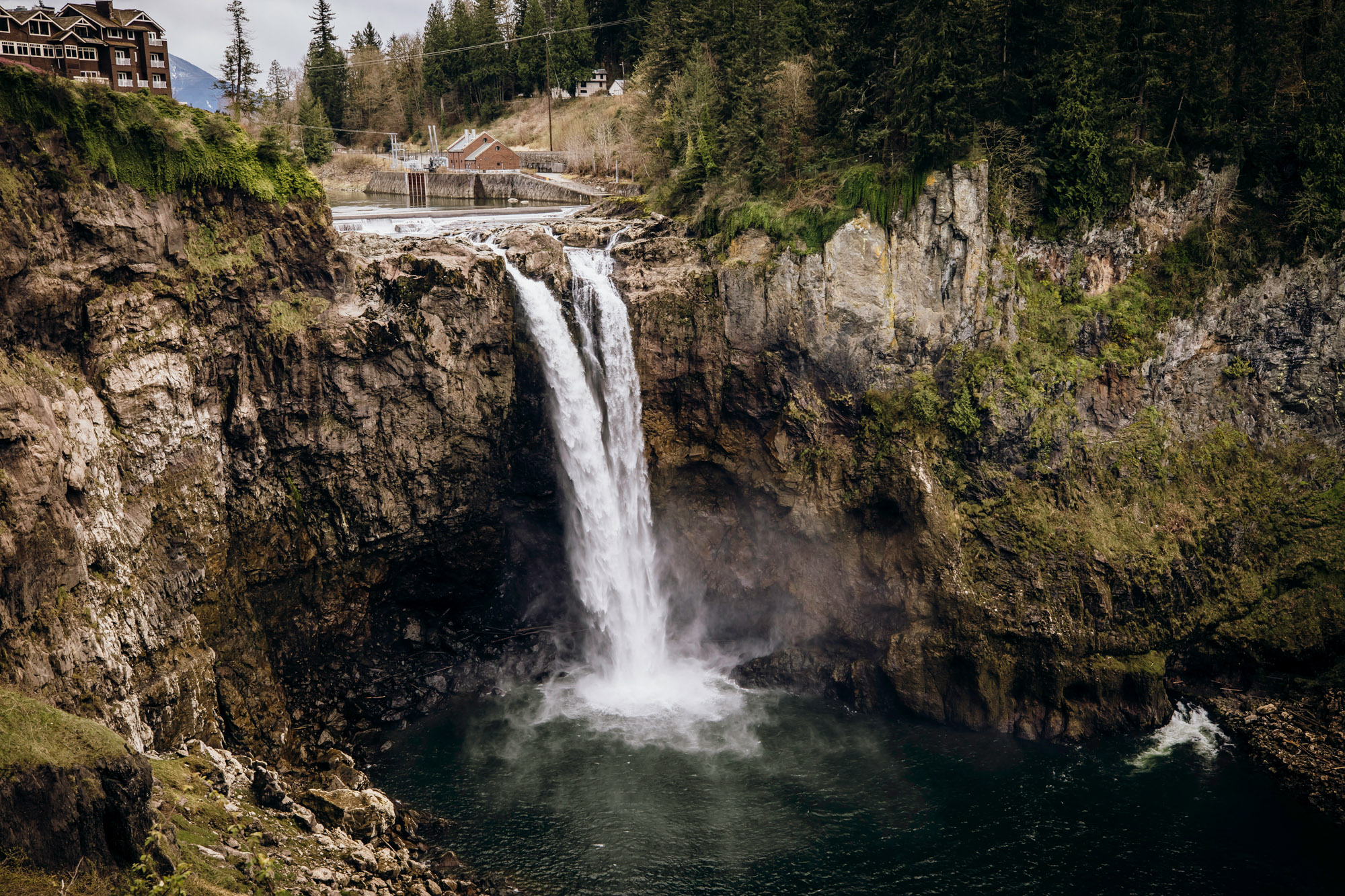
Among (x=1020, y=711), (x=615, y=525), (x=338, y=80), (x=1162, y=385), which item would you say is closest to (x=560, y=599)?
(x=615, y=525)

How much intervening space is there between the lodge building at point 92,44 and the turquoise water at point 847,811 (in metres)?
23.1

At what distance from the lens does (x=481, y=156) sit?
61.2 m

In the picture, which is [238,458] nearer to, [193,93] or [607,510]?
[607,510]

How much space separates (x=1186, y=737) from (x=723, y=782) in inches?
659

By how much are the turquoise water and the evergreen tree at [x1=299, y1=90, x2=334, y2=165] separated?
35147 mm

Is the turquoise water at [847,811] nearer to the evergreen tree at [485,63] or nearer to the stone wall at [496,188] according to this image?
the stone wall at [496,188]

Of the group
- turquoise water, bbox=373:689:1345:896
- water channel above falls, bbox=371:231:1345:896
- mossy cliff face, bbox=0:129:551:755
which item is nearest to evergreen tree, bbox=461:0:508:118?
water channel above falls, bbox=371:231:1345:896

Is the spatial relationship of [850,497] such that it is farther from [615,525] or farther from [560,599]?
[560,599]

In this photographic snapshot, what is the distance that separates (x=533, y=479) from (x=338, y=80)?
5160 cm

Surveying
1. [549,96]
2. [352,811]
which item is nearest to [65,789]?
[352,811]

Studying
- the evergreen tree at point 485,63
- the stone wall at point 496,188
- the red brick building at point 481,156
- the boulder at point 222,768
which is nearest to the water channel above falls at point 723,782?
the boulder at point 222,768

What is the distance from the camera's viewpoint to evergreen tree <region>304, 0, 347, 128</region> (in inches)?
2849

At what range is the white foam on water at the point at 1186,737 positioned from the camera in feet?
107

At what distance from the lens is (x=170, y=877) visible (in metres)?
17.0
